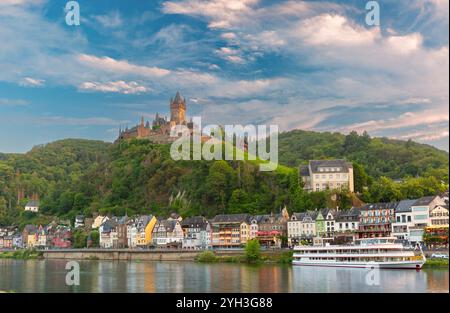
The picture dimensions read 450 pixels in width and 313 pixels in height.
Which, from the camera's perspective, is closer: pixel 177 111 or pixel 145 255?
pixel 145 255

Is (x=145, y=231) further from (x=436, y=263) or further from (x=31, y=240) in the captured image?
(x=436, y=263)

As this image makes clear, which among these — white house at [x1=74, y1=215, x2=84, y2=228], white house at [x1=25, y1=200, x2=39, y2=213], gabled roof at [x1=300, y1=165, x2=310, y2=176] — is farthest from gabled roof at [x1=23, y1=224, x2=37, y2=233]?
gabled roof at [x1=300, y1=165, x2=310, y2=176]

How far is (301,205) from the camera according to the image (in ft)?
135

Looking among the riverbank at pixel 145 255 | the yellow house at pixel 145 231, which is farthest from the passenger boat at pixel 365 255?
the yellow house at pixel 145 231

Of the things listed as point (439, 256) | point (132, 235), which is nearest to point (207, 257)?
point (132, 235)

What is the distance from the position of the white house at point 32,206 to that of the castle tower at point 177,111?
17491 millimetres

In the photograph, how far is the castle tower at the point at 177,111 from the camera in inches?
2763

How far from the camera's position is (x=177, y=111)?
70625 millimetres

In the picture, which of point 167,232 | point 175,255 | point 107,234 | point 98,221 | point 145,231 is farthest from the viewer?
point 98,221

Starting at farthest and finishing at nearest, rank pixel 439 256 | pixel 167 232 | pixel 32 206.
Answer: pixel 32 206 < pixel 167 232 < pixel 439 256

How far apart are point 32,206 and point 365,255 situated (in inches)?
1742

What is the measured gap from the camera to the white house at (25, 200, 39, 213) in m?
63.1

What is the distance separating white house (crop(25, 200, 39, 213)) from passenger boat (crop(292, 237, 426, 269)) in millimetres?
38158

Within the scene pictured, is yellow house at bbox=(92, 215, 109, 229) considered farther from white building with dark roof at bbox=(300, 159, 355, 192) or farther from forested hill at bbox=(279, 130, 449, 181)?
white building with dark roof at bbox=(300, 159, 355, 192)
